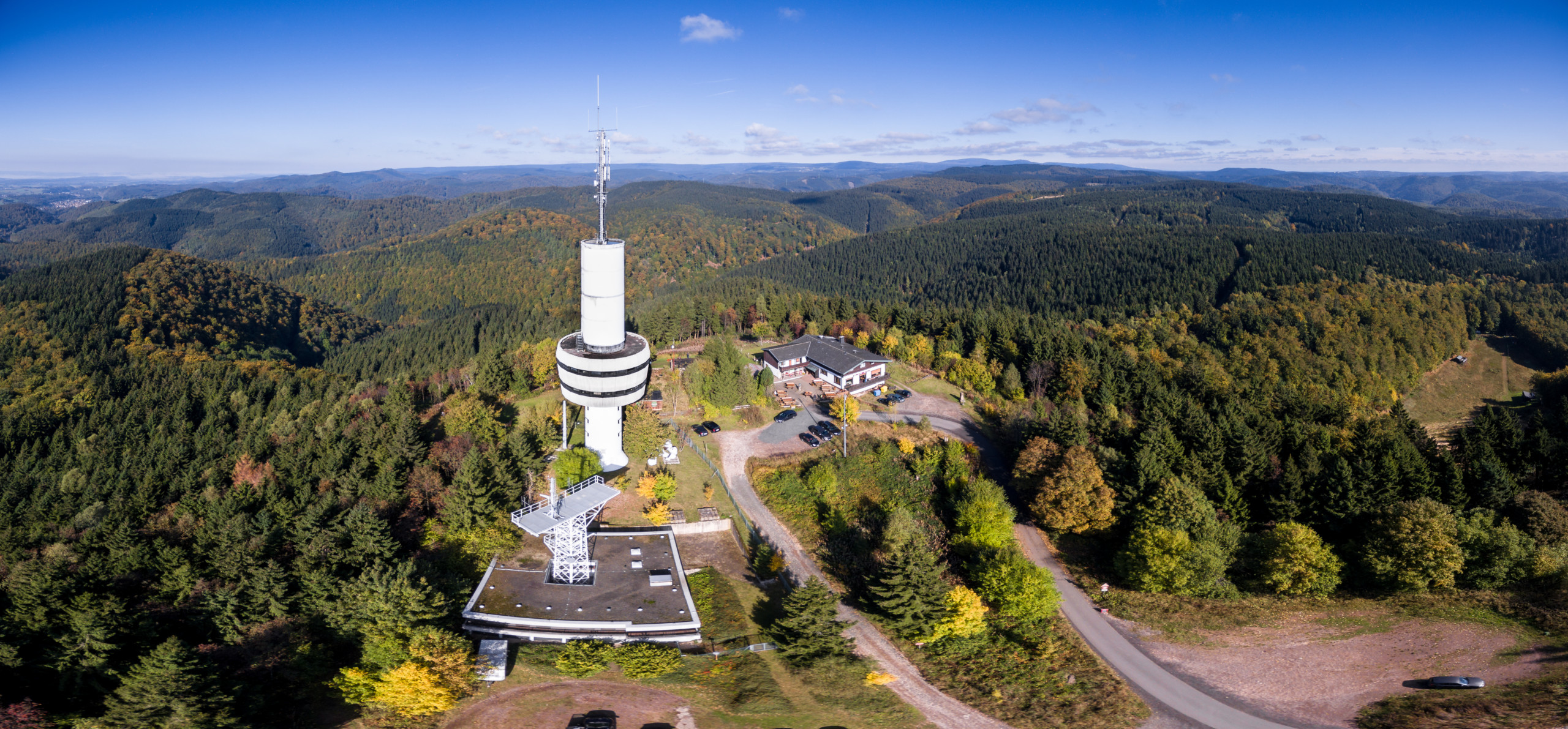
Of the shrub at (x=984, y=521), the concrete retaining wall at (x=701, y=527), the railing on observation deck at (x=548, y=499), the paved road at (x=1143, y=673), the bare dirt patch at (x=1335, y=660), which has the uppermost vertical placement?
the railing on observation deck at (x=548, y=499)

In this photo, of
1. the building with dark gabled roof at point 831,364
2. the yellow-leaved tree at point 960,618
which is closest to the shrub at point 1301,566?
the yellow-leaved tree at point 960,618

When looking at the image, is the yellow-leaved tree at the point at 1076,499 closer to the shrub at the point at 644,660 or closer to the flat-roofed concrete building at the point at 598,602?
the flat-roofed concrete building at the point at 598,602

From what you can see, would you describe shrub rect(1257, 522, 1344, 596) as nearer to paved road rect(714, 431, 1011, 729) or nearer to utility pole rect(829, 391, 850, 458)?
paved road rect(714, 431, 1011, 729)

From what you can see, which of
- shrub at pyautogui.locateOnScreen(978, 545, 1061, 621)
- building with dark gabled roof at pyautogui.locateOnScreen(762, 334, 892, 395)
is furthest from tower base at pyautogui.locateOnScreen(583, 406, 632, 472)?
shrub at pyautogui.locateOnScreen(978, 545, 1061, 621)

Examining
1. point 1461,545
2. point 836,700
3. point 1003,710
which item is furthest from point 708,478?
point 1461,545

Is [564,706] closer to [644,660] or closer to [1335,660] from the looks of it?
[644,660]

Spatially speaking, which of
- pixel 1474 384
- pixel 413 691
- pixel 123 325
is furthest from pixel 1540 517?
pixel 123 325

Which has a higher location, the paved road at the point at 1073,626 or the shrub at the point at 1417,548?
the shrub at the point at 1417,548
